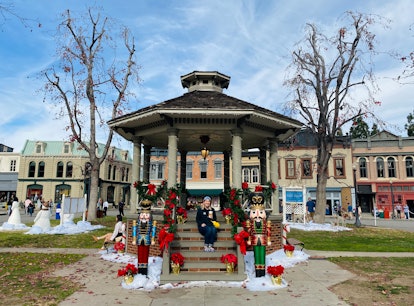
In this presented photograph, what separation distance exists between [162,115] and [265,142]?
17.2ft

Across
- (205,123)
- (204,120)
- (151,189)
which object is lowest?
(151,189)

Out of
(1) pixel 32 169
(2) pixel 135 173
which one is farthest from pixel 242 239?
(1) pixel 32 169

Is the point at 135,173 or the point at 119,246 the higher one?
the point at 135,173

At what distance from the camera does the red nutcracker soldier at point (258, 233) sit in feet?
23.2

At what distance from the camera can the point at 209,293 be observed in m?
6.00

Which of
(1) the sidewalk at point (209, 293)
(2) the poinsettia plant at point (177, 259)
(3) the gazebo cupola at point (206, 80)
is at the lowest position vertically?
(1) the sidewalk at point (209, 293)

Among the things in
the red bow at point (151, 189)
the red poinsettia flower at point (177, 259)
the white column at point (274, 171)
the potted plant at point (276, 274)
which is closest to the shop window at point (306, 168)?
the white column at point (274, 171)

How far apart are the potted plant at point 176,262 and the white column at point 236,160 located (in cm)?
301

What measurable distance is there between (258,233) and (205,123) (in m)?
4.30

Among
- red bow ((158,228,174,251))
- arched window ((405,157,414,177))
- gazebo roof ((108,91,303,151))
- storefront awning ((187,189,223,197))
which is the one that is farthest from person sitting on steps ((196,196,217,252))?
arched window ((405,157,414,177))

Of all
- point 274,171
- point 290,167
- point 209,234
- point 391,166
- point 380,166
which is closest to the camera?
point 209,234

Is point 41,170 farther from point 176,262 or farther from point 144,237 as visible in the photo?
point 176,262

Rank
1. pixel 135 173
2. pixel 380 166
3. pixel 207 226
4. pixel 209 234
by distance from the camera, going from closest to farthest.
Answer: pixel 209 234
pixel 207 226
pixel 135 173
pixel 380 166

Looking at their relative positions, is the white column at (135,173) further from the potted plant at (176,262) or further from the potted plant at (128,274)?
the potted plant at (128,274)
